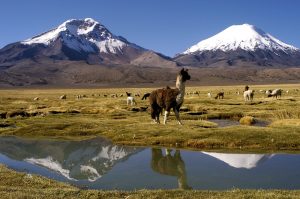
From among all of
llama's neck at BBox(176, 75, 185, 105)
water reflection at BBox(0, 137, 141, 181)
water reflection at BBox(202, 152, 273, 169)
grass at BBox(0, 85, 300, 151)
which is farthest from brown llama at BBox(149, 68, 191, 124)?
water reflection at BBox(202, 152, 273, 169)

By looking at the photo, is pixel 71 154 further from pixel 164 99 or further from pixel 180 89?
pixel 180 89

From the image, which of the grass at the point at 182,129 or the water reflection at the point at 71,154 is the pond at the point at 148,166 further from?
the grass at the point at 182,129

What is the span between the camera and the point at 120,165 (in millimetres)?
28062

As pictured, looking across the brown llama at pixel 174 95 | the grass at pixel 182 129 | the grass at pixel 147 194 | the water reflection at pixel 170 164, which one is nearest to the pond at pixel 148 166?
the water reflection at pixel 170 164

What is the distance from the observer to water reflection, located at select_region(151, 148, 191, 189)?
23.8 meters

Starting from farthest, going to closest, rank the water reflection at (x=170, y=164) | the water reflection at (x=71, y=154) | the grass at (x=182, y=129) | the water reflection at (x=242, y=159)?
1. the grass at (x=182, y=129)
2. the water reflection at (x=71, y=154)
3. the water reflection at (x=242, y=159)
4. the water reflection at (x=170, y=164)

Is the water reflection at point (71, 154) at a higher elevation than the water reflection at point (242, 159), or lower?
lower

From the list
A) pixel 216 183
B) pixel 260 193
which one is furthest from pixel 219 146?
pixel 260 193

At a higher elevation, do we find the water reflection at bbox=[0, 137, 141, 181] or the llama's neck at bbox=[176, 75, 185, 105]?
the llama's neck at bbox=[176, 75, 185, 105]

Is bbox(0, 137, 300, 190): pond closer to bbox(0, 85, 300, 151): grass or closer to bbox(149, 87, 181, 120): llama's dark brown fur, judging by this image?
bbox(0, 85, 300, 151): grass

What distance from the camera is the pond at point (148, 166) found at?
22.6 m

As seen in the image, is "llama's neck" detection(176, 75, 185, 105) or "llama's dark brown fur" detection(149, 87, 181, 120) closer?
"llama's neck" detection(176, 75, 185, 105)

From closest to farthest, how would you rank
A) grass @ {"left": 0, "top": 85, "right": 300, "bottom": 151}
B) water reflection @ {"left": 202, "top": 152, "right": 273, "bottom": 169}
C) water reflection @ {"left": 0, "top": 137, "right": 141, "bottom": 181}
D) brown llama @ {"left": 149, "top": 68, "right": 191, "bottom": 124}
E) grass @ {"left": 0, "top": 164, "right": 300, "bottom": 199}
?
grass @ {"left": 0, "top": 164, "right": 300, "bottom": 199} < water reflection @ {"left": 202, "top": 152, "right": 273, "bottom": 169} < water reflection @ {"left": 0, "top": 137, "right": 141, "bottom": 181} < grass @ {"left": 0, "top": 85, "right": 300, "bottom": 151} < brown llama @ {"left": 149, "top": 68, "right": 191, "bottom": 124}

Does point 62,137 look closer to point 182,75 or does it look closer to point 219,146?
point 182,75
